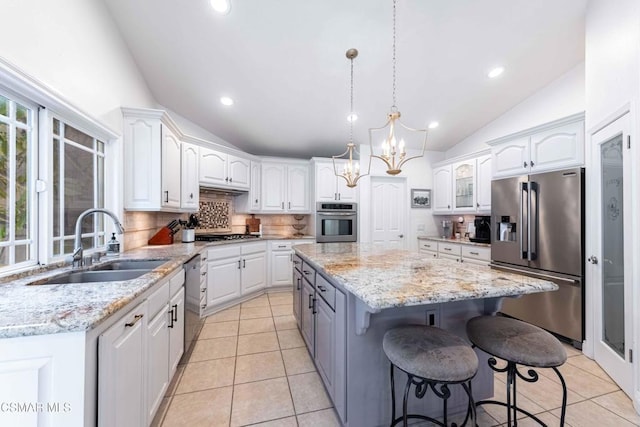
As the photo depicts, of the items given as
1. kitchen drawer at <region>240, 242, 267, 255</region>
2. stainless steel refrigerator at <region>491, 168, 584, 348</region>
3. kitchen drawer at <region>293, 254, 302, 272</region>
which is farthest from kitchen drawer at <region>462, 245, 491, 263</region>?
kitchen drawer at <region>240, 242, 267, 255</region>

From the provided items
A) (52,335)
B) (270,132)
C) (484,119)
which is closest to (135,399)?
(52,335)

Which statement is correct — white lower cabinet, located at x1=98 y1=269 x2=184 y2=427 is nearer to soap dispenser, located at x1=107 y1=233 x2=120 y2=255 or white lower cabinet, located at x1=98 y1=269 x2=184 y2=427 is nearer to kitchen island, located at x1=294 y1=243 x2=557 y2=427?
soap dispenser, located at x1=107 y1=233 x2=120 y2=255

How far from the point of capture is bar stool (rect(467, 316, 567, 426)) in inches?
44.9

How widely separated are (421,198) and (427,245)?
87cm

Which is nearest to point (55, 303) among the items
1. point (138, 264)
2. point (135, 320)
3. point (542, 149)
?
point (135, 320)

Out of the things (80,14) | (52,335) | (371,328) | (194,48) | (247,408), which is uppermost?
(194,48)

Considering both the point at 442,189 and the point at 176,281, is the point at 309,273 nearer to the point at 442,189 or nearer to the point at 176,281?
the point at 176,281

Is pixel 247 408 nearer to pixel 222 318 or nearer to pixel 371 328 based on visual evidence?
pixel 371 328

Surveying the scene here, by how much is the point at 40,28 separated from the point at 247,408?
2.63 meters

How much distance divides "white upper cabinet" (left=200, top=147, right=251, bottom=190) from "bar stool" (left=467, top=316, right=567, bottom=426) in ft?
11.3

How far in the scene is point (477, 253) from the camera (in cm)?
352

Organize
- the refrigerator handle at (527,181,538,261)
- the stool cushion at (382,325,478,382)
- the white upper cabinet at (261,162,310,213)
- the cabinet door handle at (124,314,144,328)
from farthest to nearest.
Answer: the white upper cabinet at (261,162,310,213) < the refrigerator handle at (527,181,538,261) < the cabinet door handle at (124,314,144,328) < the stool cushion at (382,325,478,382)

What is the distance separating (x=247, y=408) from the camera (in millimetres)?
1692

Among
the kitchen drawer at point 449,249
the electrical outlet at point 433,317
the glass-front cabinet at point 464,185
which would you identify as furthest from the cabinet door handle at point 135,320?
the glass-front cabinet at point 464,185
